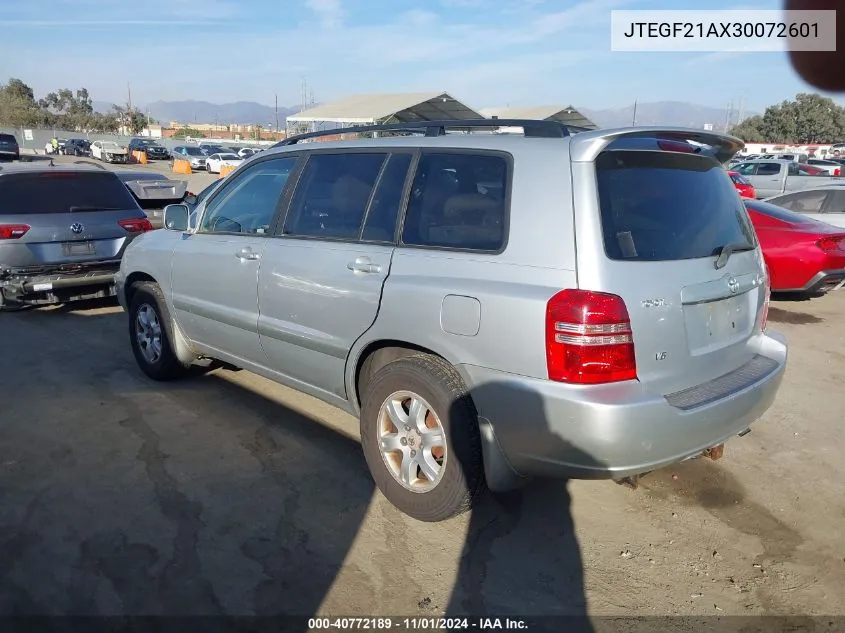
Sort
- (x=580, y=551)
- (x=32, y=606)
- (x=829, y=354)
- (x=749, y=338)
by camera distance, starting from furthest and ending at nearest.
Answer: (x=829, y=354) → (x=749, y=338) → (x=580, y=551) → (x=32, y=606)

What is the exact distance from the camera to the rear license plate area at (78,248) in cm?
690

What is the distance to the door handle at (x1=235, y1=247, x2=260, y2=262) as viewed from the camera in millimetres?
4129

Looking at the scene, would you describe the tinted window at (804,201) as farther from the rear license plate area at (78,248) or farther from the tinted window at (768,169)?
the tinted window at (768,169)

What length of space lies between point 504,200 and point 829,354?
16.6ft

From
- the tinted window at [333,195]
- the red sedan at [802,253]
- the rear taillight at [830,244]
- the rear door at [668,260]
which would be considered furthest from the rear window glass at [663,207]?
the rear taillight at [830,244]

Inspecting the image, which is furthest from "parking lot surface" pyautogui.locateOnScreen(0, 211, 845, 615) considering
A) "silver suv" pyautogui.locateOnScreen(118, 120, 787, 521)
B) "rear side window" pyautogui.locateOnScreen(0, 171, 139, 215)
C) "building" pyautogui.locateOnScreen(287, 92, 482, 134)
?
"building" pyautogui.locateOnScreen(287, 92, 482, 134)

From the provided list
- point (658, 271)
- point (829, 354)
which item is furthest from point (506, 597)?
point (829, 354)

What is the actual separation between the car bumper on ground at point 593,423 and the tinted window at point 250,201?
1.96 meters

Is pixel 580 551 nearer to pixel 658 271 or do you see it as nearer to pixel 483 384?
pixel 483 384

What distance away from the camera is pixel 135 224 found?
291 inches

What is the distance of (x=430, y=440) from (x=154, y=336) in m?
3.00

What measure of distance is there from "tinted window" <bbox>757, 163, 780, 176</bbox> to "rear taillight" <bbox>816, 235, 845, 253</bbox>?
16.2 m

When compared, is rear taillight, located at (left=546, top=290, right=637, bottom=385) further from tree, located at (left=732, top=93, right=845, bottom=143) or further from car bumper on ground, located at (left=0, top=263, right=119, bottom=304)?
tree, located at (left=732, top=93, right=845, bottom=143)

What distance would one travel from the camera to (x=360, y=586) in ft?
9.48
